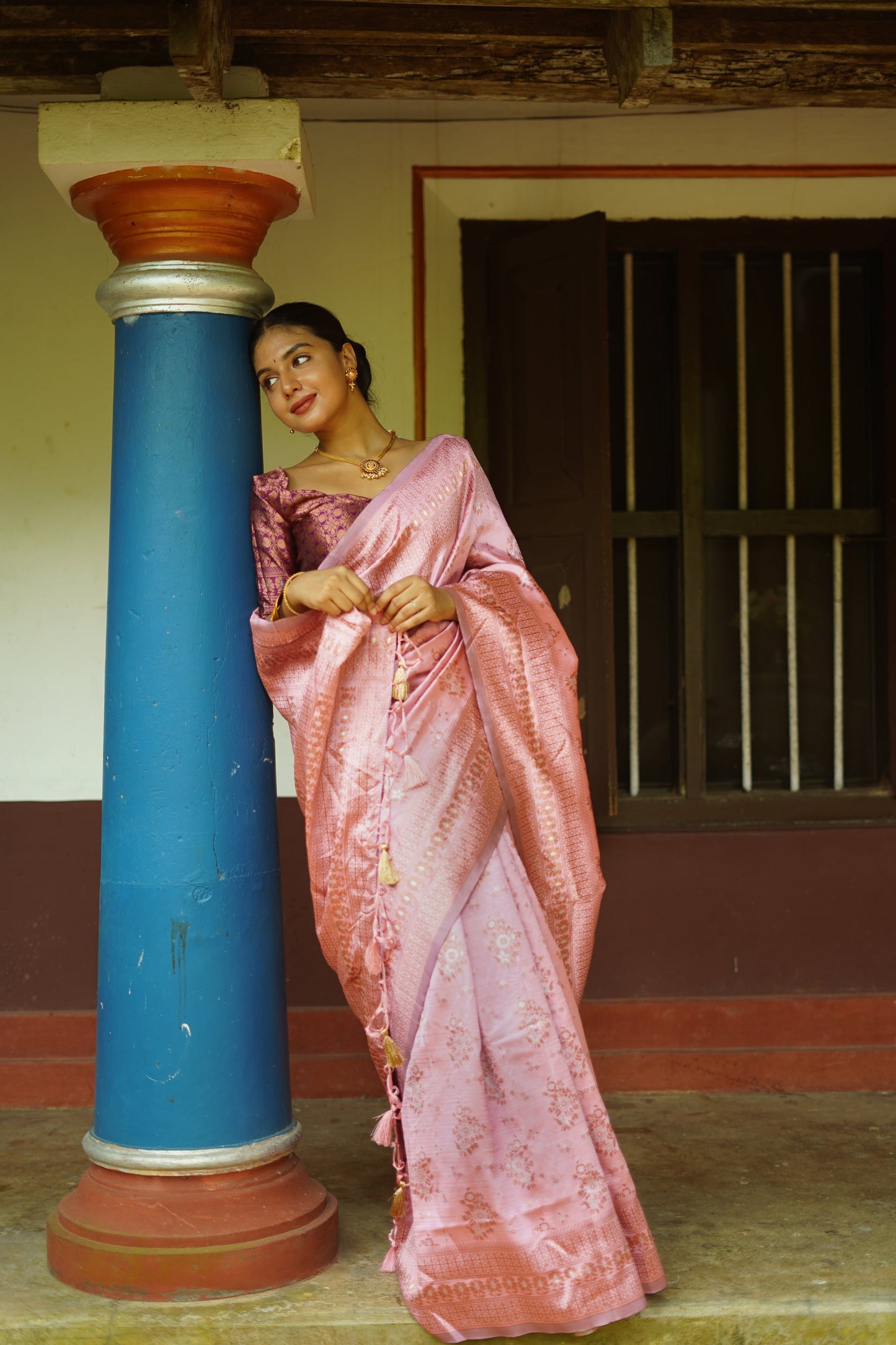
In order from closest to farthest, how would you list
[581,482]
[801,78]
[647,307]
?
[801,78] < [581,482] < [647,307]

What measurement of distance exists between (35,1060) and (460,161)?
117 inches

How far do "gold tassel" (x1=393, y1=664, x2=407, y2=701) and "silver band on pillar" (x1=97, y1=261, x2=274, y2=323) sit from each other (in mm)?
818

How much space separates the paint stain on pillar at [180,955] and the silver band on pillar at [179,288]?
1.24 m

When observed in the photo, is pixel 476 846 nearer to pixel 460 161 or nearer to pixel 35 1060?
pixel 35 1060

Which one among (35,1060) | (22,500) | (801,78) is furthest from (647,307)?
(35,1060)

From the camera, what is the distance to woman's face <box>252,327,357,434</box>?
3012 millimetres

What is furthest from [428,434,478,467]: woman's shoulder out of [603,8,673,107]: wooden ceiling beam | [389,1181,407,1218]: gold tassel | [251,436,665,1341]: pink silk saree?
[389,1181,407,1218]: gold tassel

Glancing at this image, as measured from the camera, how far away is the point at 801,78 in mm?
3395

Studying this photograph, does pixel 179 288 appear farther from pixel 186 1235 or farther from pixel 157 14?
pixel 186 1235

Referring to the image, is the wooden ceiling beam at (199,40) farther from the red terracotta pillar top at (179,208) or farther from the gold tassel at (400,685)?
the gold tassel at (400,685)

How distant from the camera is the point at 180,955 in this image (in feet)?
9.77

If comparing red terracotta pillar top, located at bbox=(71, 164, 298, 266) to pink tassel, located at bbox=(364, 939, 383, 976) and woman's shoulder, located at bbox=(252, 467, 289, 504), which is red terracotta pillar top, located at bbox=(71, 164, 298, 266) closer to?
woman's shoulder, located at bbox=(252, 467, 289, 504)

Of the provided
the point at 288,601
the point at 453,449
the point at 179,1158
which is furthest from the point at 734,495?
the point at 179,1158

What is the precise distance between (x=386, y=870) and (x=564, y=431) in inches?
75.5
